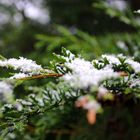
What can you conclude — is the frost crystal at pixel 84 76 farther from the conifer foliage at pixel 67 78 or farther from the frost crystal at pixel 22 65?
the frost crystal at pixel 22 65

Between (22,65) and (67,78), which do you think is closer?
(67,78)

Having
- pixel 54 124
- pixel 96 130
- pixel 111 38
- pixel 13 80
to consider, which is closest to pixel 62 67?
pixel 13 80

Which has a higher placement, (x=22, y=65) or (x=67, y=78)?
(x=22, y=65)

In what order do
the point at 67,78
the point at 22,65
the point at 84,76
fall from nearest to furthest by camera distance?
the point at 84,76 < the point at 67,78 < the point at 22,65

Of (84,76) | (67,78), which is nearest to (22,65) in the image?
(67,78)

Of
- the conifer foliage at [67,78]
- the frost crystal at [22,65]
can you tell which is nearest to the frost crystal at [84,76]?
the conifer foliage at [67,78]

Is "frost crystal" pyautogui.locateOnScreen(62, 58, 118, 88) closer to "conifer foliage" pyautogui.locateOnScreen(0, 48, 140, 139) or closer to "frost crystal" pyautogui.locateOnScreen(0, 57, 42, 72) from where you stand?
"conifer foliage" pyautogui.locateOnScreen(0, 48, 140, 139)

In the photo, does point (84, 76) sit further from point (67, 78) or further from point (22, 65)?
point (22, 65)

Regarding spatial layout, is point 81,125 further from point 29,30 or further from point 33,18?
point 33,18

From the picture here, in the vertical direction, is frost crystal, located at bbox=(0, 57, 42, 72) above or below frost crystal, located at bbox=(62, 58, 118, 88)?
above

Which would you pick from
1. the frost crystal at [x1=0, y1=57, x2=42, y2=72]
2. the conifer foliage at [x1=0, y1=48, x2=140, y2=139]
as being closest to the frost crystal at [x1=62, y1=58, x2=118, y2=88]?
the conifer foliage at [x1=0, y1=48, x2=140, y2=139]

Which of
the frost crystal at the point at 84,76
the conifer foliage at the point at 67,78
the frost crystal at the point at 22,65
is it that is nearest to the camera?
the frost crystal at the point at 84,76
